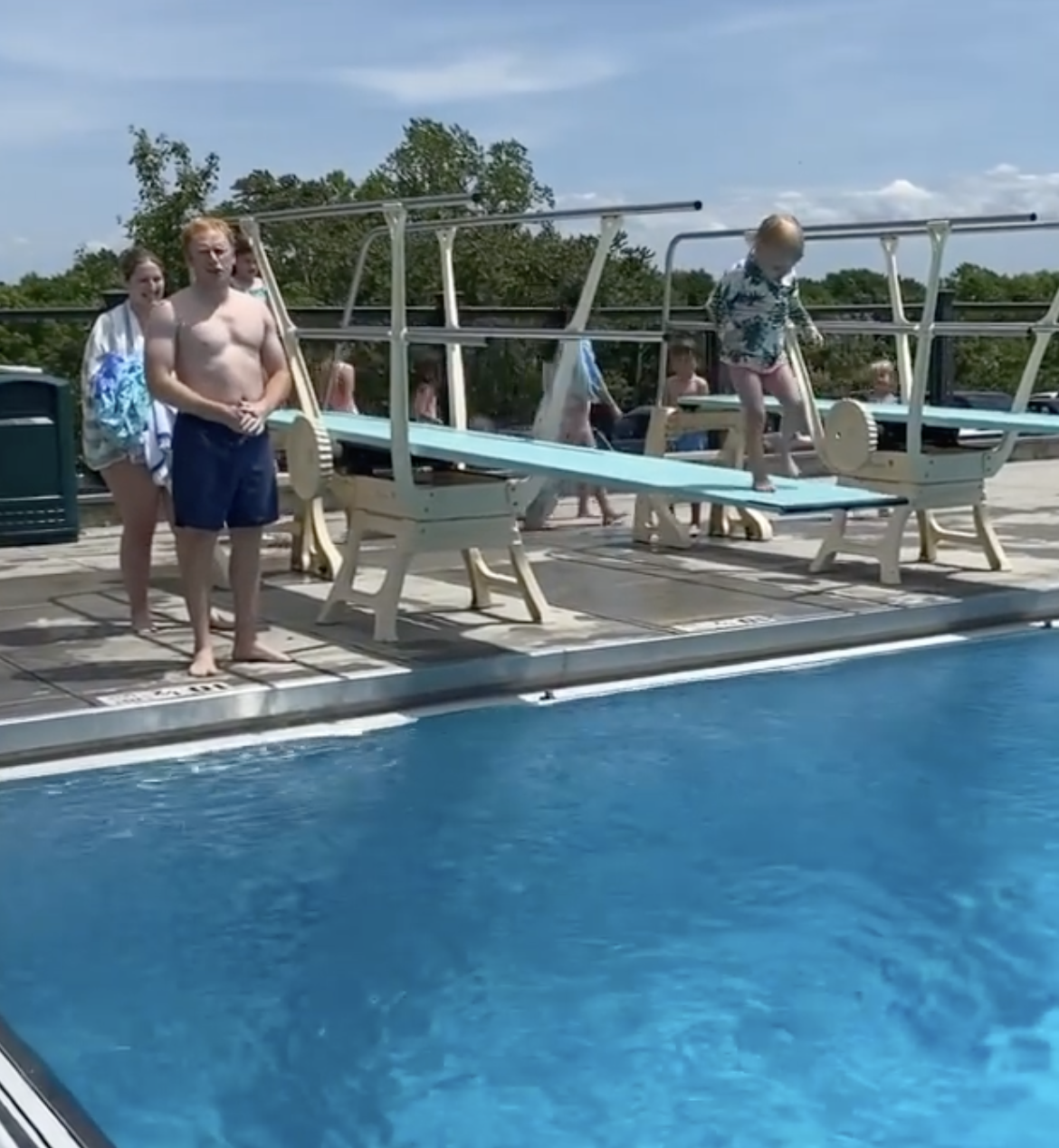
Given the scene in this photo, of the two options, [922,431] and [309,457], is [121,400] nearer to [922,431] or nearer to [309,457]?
[309,457]

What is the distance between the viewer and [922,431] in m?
8.52

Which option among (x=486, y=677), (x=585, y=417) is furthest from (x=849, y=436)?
(x=486, y=677)

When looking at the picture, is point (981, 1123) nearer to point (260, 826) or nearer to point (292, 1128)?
point (292, 1128)

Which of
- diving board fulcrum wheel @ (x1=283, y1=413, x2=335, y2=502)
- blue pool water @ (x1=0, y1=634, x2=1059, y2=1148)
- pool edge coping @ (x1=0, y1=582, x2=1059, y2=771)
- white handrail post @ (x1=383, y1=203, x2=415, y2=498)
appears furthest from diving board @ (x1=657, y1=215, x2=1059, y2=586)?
blue pool water @ (x1=0, y1=634, x2=1059, y2=1148)

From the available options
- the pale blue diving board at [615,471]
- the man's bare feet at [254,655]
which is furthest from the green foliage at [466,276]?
the man's bare feet at [254,655]

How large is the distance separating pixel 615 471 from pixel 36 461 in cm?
453

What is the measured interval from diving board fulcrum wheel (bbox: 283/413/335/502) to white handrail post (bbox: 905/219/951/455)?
108 inches

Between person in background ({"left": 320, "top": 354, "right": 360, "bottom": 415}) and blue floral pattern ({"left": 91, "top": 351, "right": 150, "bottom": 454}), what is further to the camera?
person in background ({"left": 320, "top": 354, "right": 360, "bottom": 415})

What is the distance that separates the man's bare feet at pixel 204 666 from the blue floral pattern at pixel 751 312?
3176mm

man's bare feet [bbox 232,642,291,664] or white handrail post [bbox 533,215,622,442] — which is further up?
white handrail post [bbox 533,215,622,442]

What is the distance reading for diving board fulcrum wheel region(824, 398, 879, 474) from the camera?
8.29m

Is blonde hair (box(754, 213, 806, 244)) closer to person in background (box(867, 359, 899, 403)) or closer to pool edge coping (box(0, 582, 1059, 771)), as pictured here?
pool edge coping (box(0, 582, 1059, 771))

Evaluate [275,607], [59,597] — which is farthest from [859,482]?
[59,597]

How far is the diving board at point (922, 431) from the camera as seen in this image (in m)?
7.93
